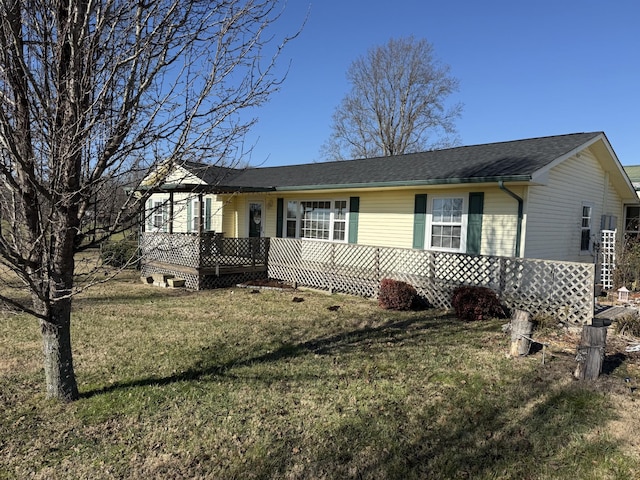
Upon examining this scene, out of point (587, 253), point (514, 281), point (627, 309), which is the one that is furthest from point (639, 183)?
point (514, 281)

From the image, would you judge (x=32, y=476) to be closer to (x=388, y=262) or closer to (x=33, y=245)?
(x=33, y=245)

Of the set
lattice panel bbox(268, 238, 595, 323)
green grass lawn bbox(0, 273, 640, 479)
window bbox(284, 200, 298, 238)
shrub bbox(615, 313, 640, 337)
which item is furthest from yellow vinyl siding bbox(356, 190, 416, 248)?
shrub bbox(615, 313, 640, 337)

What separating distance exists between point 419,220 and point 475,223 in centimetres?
144

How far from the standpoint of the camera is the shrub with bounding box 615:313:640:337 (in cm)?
655

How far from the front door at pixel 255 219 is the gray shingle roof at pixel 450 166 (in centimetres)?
93

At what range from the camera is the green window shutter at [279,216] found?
45.8 ft

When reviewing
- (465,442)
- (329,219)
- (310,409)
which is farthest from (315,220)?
(465,442)

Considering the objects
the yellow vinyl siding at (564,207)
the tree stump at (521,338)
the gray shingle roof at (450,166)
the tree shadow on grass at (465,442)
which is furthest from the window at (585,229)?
the tree shadow on grass at (465,442)

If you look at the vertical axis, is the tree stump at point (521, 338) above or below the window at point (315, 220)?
below

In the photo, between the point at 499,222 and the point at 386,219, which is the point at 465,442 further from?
the point at 386,219

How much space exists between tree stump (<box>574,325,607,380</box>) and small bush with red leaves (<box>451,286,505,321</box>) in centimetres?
289

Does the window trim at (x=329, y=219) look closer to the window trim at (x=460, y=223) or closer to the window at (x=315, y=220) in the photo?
the window at (x=315, y=220)

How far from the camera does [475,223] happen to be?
31.7ft

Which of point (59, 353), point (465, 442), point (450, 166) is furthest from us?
point (450, 166)
